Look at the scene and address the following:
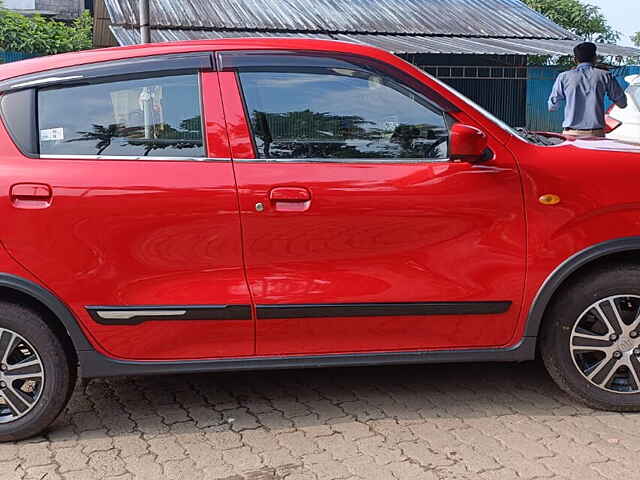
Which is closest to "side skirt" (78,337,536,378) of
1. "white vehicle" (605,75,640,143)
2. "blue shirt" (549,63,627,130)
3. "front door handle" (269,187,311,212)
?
"front door handle" (269,187,311,212)

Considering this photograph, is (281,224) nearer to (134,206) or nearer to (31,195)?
(134,206)

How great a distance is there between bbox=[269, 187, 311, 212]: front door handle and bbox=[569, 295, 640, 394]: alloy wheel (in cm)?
139

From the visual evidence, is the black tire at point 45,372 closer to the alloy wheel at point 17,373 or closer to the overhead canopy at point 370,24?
the alloy wheel at point 17,373

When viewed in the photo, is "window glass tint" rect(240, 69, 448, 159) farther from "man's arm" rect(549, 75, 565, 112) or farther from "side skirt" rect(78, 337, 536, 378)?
"man's arm" rect(549, 75, 565, 112)

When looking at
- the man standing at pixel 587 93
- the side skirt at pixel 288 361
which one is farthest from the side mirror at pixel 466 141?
the man standing at pixel 587 93

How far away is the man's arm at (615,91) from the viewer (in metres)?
7.21

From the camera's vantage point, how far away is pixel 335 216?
3316 millimetres

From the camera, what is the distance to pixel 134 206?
10.7ft

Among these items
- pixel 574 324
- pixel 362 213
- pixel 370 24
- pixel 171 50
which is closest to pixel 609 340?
pixel 574 324

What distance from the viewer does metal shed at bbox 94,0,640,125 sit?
599 inches

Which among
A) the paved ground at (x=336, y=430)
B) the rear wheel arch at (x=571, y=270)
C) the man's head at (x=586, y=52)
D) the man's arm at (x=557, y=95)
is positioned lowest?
the paved ground at (x=336, y=430)

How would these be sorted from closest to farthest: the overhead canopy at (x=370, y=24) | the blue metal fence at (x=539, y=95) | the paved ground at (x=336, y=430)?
the paved ground at (x=336, y=430)
the overhead canopy at (x=370, y=24)
the blue metal fence at (x=539, y=95)

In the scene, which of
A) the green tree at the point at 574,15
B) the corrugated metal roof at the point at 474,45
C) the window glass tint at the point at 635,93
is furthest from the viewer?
the green tree at the point at 574,15

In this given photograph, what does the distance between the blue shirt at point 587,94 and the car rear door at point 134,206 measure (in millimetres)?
4841
